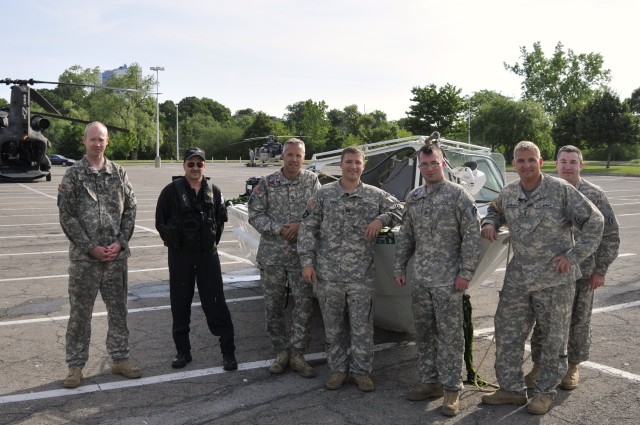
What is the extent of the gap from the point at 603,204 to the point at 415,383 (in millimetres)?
2012

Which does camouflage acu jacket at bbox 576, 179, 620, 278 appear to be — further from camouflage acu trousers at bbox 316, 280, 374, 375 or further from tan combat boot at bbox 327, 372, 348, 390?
tan combat boot at bbox 327, 372, 348, 390

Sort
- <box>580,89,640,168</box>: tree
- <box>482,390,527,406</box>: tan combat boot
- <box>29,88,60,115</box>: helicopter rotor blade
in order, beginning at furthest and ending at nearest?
<box>580,89,640,168</box>: tree
<box>29,88,60,115</box>: helicopter rotor blade
<box>482,390,527,406</box>: tan combat boot

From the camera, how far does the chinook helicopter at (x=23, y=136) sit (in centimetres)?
2638

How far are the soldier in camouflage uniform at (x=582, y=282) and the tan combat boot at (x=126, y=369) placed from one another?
308cm

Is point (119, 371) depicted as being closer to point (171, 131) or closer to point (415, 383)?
point (415, 383)

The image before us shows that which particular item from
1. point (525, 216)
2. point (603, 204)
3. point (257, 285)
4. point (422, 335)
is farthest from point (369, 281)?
point (257, 285)

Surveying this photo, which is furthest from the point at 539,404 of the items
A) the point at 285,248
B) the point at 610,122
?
the point at 610,122

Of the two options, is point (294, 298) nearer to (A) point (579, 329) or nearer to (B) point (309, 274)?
(B) point (309, 274)

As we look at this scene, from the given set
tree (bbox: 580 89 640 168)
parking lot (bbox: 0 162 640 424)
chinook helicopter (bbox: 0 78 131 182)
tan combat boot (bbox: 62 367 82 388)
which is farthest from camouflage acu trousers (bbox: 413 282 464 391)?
tree (bbox: 580 89 640 168)

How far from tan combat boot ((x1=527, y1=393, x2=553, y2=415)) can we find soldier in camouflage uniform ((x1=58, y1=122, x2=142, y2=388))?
9.92 ft

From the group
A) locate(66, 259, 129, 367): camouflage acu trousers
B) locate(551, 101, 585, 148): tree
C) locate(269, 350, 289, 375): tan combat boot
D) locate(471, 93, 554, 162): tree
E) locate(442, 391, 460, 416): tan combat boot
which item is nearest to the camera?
locate(442, 391, 460, 416): tan combat boot

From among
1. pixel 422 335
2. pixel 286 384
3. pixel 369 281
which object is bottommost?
pixel 286 384

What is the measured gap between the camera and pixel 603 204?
16.1 feet

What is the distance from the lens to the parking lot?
4395mm
